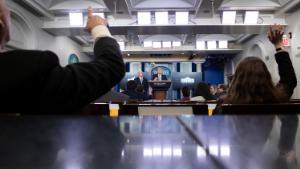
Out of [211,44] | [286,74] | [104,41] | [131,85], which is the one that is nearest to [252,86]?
[286,74]

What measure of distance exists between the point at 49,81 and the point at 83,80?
0.10 metres

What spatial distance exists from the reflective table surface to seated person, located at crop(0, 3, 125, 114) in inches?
8.6

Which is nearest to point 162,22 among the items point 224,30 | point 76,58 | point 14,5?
point 224,30

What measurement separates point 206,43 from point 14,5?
6306mm

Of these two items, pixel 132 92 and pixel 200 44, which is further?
pixel 200 44

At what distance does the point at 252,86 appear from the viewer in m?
1.87

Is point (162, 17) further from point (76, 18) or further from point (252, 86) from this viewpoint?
point (252, 86)

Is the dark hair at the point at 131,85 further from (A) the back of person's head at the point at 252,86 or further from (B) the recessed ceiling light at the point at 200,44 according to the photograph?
(B) the recessed ceiling light at the point at 200,44

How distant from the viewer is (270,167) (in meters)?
0.30

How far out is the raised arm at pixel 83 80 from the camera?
817 mm

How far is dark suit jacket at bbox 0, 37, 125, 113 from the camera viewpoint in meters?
0.76

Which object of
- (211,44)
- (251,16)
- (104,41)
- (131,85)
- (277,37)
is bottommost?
(131,85)

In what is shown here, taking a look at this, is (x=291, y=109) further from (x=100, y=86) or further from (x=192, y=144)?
(x=192, y=144)

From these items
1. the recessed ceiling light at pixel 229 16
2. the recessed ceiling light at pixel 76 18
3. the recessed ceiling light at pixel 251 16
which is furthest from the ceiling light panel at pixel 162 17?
the recessed ceiling light at pixel 251 16
